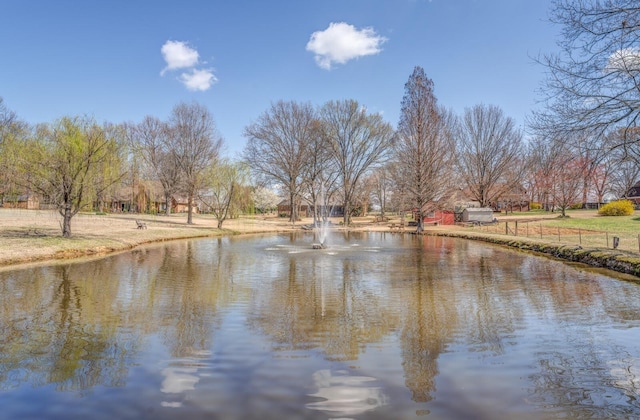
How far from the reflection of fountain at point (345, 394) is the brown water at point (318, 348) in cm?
2

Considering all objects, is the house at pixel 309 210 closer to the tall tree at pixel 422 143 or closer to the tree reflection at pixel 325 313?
the tall tree at pixel 422 143

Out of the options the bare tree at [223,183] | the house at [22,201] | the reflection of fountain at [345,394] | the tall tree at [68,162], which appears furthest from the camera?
the bare tree at [223,183]

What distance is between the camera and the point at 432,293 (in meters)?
10.8

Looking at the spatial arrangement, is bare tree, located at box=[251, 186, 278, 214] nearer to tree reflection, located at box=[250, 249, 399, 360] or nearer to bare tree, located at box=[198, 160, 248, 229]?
bare tree, located at box=[198, 160, 248, 229]

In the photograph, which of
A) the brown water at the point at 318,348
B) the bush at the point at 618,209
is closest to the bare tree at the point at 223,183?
the brown water at the point at 318,348

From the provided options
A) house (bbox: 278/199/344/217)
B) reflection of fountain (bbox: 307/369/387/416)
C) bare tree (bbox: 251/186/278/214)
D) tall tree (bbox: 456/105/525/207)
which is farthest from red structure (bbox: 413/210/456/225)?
Result: reflection of fountain (bbox: 307/369/387/416)

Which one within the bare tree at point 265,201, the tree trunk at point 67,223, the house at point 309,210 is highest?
the bare tree at point 265,201

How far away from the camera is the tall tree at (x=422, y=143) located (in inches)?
1609

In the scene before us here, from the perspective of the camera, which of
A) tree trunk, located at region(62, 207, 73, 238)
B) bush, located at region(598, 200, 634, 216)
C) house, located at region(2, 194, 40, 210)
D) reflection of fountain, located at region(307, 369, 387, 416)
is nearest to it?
reflection of fountain, located at region(307, 369, 387, 416)

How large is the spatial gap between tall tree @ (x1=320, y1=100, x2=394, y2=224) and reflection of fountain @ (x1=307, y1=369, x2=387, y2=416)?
4582cm

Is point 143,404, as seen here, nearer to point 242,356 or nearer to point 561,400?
point 242,356

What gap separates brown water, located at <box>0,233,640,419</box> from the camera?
4578 mm

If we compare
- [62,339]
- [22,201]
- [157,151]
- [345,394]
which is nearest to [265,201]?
[157,151]

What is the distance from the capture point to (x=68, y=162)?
20.6 meters
